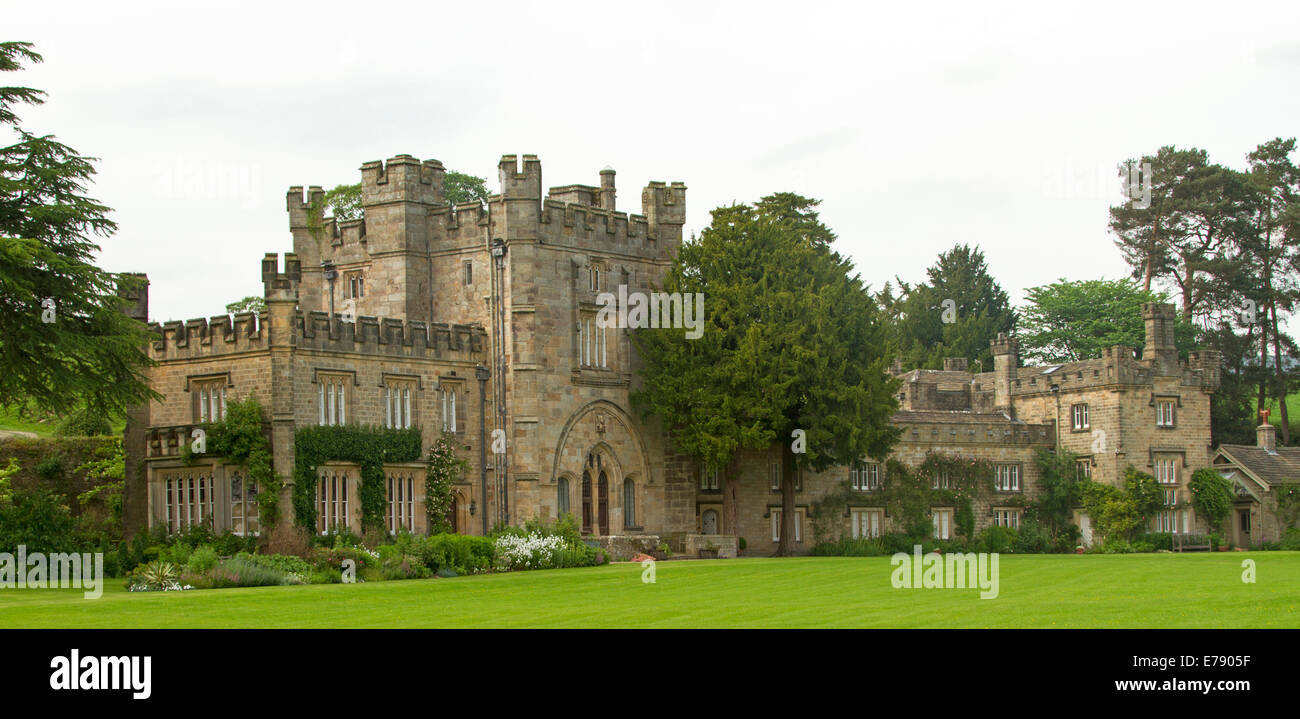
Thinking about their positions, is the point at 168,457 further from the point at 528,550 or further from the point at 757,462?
the point at 757,462

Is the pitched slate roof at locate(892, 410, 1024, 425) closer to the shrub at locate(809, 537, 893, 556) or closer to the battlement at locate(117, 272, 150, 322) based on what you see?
the shrub at locate(809, 537, 893, 556)

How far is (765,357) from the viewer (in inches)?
1859

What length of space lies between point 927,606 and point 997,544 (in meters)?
33.9

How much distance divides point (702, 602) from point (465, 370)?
816 inches

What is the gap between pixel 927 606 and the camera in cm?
2455

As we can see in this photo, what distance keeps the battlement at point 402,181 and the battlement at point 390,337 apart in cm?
451

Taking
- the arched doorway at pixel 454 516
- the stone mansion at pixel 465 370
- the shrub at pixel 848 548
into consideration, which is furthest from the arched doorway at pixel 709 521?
the arched doorway at pixel 454 516

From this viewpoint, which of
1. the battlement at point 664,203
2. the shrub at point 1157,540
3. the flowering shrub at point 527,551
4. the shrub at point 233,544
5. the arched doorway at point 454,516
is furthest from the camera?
the shrub at point 1157,540

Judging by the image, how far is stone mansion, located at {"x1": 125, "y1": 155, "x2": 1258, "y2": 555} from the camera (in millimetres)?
41500

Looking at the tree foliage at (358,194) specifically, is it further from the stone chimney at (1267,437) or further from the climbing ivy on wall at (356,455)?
the stone chimney at (1267,437)

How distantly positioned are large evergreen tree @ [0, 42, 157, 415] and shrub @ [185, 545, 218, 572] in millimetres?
3471

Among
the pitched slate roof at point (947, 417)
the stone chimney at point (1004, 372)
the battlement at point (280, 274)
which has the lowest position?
the pitched slate roof at point (947, 417)

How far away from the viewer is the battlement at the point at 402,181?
4769cm
